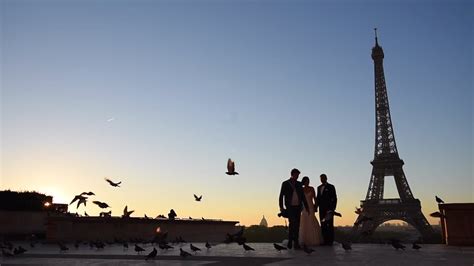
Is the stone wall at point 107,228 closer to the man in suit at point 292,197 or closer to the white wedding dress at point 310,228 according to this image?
the white wedding dress at point 310,228

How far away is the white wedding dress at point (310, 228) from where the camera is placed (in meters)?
12.4

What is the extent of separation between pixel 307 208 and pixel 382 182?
207ft

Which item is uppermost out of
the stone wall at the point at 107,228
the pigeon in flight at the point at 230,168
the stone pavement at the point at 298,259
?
the pigeon in flight at the point at 230,168

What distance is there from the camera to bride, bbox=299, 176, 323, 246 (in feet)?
40.6

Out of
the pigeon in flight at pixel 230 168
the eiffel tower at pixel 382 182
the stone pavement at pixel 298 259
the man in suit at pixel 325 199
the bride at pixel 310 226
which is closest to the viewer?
the stone pavement at pixel 298 259

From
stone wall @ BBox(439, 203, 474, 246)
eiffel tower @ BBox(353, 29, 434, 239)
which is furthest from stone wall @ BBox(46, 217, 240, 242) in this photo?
eiffel tower @ BBox(353, 29, 434, 239)

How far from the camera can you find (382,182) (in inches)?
2751

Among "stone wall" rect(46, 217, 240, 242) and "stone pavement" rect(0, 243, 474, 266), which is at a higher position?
"stone wall" rect(46, 217, 240, 242)

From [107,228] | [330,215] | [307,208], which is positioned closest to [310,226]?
[330,215]

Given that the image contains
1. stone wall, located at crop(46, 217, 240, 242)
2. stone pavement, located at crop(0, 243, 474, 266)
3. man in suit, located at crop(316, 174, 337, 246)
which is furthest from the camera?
stone wall, located at crop(46, 217, 240, 242)

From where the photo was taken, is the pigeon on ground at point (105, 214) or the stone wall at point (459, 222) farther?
the pigeon on ground at point (105, 214)

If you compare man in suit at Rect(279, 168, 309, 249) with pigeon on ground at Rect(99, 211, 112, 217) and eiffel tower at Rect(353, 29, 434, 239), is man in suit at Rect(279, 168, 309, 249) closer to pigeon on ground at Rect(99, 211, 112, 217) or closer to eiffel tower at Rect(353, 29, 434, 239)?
pigeon on ground at Rect(99, 211, 112, 217)

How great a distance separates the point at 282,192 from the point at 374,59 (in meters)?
73.9

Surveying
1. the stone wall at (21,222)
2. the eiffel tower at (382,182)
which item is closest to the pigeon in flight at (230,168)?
the stone wall at (21,222)
